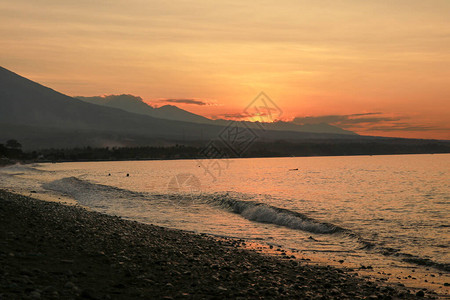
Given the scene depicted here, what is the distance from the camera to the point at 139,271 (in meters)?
12.7

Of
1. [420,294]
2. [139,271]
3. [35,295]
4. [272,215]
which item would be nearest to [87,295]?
[35,295]

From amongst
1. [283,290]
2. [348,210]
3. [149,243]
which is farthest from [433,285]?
[348,210]

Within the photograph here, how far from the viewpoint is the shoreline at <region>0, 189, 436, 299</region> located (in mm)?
10750

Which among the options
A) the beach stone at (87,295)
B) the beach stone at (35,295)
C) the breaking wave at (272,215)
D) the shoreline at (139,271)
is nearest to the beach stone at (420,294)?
the shoreline at (139,271)

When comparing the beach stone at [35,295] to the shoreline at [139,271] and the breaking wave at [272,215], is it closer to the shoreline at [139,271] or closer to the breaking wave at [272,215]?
the shoreline at [139,271]

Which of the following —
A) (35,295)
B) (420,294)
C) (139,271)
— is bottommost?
(420,294)

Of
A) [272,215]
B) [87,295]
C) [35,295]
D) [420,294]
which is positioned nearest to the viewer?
[35,295]

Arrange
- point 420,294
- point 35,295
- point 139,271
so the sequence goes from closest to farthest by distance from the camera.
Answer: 1. point 35,295
2. point 139,271
3. point 420,294

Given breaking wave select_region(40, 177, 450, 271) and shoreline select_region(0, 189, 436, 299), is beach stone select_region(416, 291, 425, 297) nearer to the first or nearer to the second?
shoreline select_region(0, 189, 436, 299)

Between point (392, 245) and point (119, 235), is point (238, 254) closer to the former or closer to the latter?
point (119, 235)

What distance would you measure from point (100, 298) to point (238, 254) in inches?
345

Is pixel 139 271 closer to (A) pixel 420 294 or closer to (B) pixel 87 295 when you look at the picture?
(B) pixel 87 295

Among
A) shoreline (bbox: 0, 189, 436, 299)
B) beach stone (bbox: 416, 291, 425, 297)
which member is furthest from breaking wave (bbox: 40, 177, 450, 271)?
shoreline (bbox: 0, 189, 436, 299)

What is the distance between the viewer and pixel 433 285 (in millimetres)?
14594
